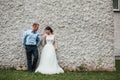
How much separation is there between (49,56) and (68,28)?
1258mm

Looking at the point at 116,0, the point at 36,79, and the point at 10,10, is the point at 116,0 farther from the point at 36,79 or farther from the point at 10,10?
the point at 36,79

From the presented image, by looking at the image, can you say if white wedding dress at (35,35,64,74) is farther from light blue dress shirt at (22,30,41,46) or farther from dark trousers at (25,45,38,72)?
light blue dress shirt at (22,30,41,46)

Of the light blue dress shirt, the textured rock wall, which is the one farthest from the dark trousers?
the textured rock wall

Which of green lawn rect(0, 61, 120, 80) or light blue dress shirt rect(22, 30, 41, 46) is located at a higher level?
light blue dress shirt rect(22, 30, 41, 46)

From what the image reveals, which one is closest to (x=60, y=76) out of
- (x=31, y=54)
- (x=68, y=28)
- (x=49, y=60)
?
(x=49, y=60)

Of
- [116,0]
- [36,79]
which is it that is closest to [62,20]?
[36,79]

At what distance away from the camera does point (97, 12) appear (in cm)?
1608

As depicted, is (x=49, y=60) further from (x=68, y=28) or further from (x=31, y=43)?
(x=68, y=28)

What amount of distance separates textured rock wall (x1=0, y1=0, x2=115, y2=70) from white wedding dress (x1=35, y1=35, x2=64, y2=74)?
417 millimetres

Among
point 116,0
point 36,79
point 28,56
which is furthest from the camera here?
point 116,0

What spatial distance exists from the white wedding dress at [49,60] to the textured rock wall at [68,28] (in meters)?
0.42

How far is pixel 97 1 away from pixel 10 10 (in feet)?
10.1

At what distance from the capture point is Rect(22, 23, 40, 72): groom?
1521 centimetres

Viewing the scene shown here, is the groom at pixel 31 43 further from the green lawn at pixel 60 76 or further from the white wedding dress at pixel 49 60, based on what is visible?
the green lawn at pixel 60 76
